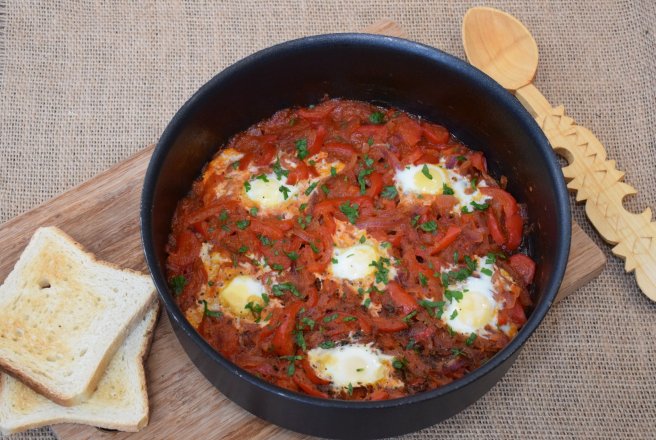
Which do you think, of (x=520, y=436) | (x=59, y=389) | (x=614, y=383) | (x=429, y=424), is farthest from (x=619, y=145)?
(x=59, y=389)

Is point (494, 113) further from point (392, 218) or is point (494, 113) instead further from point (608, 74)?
point (608, 74)

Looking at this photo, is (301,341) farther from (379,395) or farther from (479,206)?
(479,206)

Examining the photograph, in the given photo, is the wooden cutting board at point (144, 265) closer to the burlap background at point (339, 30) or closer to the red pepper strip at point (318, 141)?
the burlap background at point (339, 30)

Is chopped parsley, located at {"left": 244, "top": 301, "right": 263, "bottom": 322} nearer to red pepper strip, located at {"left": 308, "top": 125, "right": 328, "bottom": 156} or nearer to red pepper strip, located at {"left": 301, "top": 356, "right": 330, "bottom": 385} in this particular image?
red pepper strip, located at {"left": 301, "top": 356, "right": 330, "bottom": 385}

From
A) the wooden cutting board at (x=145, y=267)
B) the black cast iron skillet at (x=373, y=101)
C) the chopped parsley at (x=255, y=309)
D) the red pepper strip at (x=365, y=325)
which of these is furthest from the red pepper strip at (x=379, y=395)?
the chopped parsley at (x=255, y=309)

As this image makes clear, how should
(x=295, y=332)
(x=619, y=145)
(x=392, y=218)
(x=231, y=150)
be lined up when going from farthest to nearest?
1. (x=619, y=145)
2. (x=231, y=150)
3. (x=392, y=218)
4. (x=295, y=332)

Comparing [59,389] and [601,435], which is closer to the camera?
[59,389]

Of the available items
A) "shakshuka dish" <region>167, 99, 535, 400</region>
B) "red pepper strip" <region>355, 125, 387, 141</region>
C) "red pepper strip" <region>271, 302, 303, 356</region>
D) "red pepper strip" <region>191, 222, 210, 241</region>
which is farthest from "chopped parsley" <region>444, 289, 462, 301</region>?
"red pepper strip" <region>191, 222, 210, 241</region>
